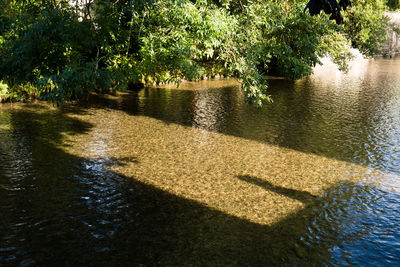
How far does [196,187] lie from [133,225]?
2.26 metres

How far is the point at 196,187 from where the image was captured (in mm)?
8914

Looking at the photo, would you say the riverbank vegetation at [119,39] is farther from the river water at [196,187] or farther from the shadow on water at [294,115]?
the shadow on water at [294,115]

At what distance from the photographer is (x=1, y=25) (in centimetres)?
968

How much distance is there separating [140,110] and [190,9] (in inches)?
315

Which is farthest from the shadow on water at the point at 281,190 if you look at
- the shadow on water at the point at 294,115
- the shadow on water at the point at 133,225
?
the shadow on water at the point at 294,115

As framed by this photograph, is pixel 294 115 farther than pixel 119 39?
Yes

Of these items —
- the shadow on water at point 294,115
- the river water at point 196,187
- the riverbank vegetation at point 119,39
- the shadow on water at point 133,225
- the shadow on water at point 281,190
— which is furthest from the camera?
the shadow on water at point 294,115

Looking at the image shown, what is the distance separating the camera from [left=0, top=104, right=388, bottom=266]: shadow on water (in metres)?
6.05

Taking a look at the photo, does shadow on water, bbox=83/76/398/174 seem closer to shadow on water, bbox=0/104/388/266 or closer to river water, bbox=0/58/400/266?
river water, bbox=0/58/400/266

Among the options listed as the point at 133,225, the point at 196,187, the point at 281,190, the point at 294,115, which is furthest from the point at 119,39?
the point at 294,115

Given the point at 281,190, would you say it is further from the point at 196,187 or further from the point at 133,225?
the point at 133,225

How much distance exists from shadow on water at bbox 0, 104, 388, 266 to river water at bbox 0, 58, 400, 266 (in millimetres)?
31

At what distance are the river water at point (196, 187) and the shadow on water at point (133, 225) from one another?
0.03m

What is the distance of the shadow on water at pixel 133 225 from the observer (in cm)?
605
